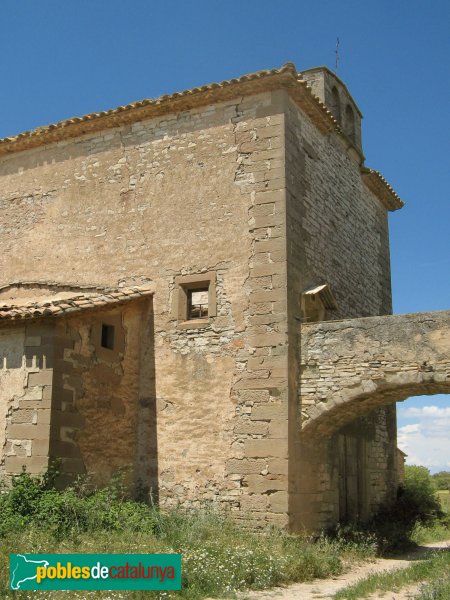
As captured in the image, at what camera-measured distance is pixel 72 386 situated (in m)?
10.9

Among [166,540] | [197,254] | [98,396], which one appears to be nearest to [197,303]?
[197,254]

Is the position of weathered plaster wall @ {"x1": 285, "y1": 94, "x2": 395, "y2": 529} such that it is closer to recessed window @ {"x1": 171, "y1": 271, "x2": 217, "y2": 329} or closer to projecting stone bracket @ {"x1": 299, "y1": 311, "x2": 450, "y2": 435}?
projecting stone bracket @ {"x1": 299, "y1": 311, "x2": 450, "y2": 435}

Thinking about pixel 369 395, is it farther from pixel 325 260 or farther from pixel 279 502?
pixel 325 260

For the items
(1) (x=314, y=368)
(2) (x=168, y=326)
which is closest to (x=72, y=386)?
(2) (x=168, y=326)

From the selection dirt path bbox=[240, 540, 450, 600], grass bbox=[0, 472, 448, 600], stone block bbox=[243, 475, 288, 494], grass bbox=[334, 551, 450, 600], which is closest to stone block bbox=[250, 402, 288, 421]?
stone block bbox=[243, 475, 288, 494]

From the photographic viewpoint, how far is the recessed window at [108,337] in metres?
11.9

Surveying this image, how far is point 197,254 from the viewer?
1225 centimetres

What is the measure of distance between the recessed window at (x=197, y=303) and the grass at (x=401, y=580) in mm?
5168

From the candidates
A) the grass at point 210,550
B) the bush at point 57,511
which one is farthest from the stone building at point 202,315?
the grass at point 210,550

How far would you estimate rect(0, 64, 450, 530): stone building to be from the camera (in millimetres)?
10766

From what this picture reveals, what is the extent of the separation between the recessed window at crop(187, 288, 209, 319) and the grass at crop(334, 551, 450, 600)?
17.0 ft

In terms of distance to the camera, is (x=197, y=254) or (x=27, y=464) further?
(x=197, y=254)

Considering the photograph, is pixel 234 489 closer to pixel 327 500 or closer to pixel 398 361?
pixel 327 500

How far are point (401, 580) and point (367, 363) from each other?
3398mm
